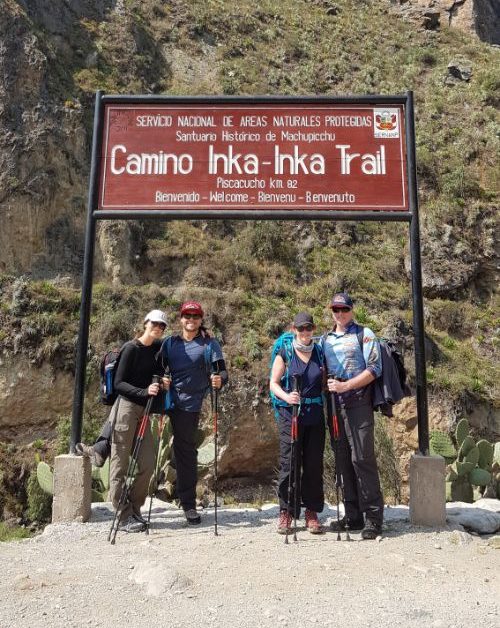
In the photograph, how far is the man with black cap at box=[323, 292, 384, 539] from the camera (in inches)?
183

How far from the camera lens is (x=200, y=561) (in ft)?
13.3

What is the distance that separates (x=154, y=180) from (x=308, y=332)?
2.55m

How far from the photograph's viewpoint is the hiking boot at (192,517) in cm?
525

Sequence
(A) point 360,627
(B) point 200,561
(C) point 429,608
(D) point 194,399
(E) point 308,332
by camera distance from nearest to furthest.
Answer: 1. (A) point 360,627
2. (C) point 429,608
3. (B) point 200,561
4. (E) point 308,332
5. (D) point 194,399

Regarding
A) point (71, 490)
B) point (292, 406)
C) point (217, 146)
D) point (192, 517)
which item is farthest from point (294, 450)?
point (217, 146)

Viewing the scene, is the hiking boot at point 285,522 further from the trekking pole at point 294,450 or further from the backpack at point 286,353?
the backpack at point 286,353

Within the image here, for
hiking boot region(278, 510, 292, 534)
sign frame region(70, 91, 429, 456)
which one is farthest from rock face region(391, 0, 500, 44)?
hiking boot region(278, 510, 292, 534)

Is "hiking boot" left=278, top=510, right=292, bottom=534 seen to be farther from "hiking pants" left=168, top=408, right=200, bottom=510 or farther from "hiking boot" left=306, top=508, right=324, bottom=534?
"hiking pants" left=168, top=408, right=200, bottom=510

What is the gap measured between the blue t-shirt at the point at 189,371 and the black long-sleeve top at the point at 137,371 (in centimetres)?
14

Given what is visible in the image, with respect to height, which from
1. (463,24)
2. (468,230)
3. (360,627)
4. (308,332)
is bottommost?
(360,627)

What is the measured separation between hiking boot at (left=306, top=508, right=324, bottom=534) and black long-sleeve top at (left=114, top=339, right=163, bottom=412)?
5.44 feet

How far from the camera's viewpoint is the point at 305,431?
4.77 m

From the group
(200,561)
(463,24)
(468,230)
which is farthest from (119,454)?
(463,24)

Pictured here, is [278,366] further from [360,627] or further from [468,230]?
[468,230]
